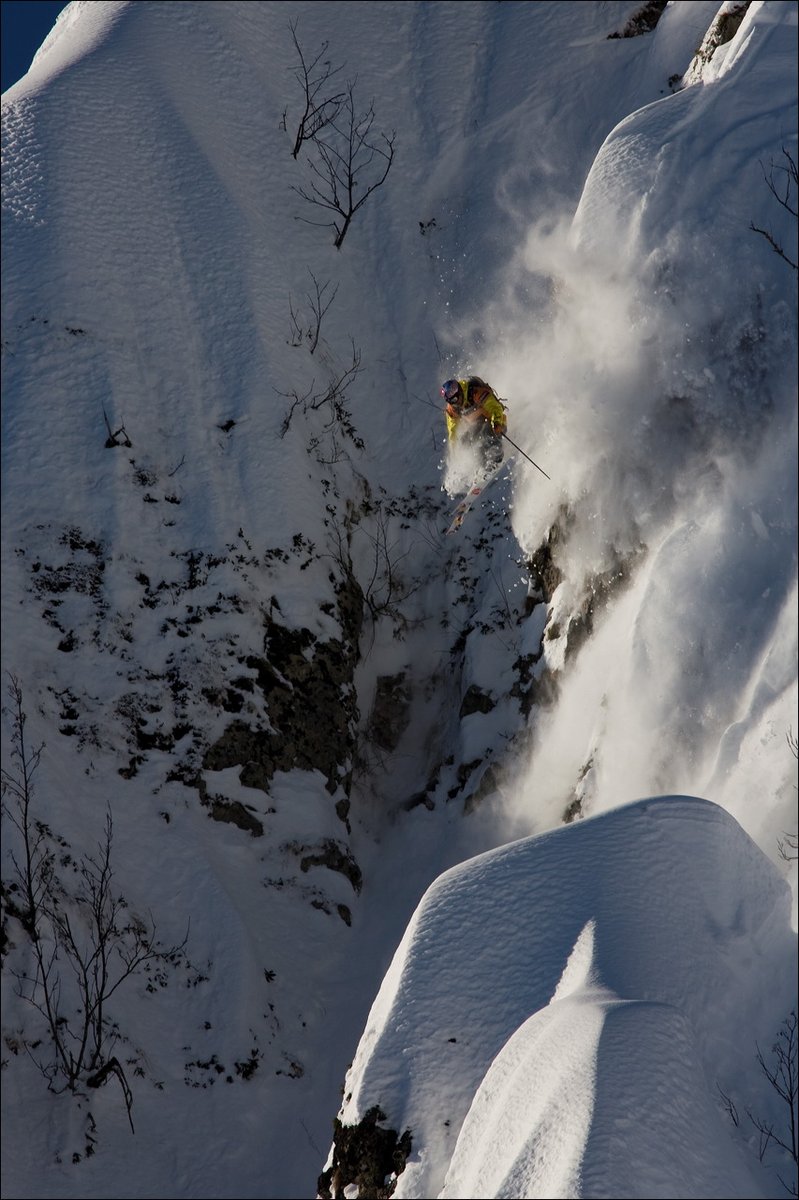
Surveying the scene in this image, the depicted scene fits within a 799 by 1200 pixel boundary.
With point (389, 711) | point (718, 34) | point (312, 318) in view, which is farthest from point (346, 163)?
point (389, 711)

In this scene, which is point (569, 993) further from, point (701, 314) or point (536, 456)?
point (536, 456)

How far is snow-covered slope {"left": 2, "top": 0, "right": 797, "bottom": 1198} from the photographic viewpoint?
17859 millimetres

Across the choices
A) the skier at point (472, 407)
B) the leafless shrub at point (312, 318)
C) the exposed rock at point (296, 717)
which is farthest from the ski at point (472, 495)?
the leafless shrub at point (312, 318)

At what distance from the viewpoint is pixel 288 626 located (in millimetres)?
22641

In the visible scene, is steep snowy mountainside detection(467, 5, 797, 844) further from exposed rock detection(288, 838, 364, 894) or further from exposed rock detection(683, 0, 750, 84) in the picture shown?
exposed rock detection(288, 838, 364, 894)

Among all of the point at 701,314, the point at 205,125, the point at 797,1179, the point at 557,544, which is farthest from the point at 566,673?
the point at 205,125

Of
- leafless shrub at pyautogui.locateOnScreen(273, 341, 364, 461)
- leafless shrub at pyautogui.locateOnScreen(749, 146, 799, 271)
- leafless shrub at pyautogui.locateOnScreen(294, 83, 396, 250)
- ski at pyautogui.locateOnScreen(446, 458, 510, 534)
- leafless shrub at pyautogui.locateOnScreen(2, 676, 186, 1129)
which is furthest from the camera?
leafless shrub at pyautogui.locateOnScreen(294, 83, 396, 250)

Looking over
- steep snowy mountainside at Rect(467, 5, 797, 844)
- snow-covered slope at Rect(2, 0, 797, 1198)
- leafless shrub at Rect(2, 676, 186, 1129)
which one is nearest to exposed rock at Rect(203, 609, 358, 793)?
snow-covered slope at Rect(2, 0, 797, 1198)

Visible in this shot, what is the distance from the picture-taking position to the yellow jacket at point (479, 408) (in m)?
20.7

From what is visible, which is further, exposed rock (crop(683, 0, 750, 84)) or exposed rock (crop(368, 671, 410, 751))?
exposed rock (crop(368, 671, 410, 751))

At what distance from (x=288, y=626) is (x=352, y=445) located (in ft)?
17.2

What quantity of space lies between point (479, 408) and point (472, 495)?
385cm

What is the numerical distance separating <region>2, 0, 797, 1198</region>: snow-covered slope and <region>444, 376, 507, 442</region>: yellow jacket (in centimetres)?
148

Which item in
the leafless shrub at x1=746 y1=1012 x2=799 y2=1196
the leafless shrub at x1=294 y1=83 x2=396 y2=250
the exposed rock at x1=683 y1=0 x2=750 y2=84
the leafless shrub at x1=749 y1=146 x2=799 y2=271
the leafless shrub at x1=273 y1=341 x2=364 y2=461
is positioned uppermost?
the leafless shrub at x1=294 y1=83 x2=396 y2=250
